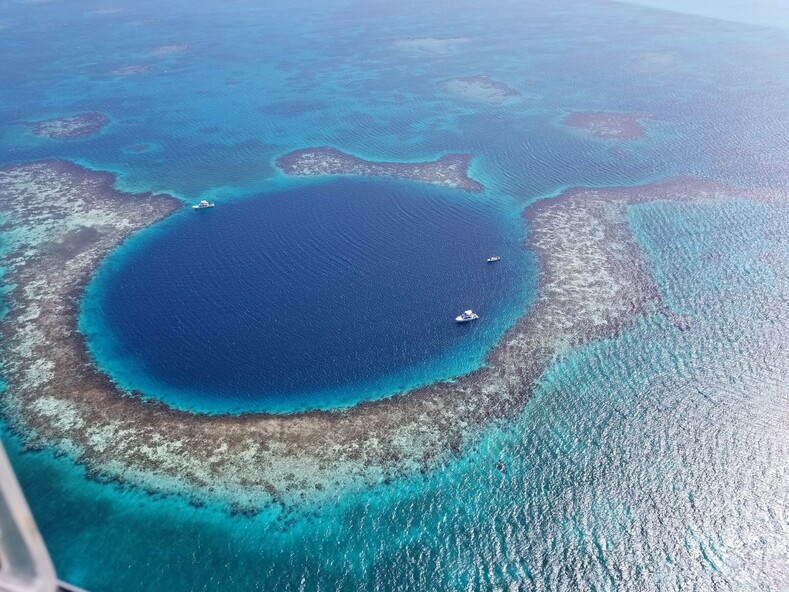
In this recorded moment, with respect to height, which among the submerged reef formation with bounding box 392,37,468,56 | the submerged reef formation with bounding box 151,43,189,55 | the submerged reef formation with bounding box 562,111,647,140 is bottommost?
the submerged reef formation with bounding box 562,111,647,140

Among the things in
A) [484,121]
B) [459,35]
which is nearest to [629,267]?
[484,121]

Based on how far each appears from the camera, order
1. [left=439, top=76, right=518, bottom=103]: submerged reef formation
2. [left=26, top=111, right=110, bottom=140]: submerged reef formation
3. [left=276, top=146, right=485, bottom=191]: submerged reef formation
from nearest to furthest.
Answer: [left=276, top=146, right=485, bottom=191]: submerged reef formation
[left=26, top=111, right=110, bottom=140]: submerged reef formation
[left=439, top=76, right=518, bottom=103]: submerged reef formation

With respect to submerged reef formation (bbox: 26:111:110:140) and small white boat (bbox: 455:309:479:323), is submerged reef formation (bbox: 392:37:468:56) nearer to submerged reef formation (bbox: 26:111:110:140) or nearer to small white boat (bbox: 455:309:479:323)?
submerged reef formation (bbox: 26:111:110:140)

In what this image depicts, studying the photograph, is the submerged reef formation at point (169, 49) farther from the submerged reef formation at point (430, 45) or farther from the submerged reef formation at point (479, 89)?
the submerged reef formation at point (479, 89)

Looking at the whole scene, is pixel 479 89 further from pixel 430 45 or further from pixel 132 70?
pixel 132 70

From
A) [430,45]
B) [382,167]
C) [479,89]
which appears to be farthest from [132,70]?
[479,89]

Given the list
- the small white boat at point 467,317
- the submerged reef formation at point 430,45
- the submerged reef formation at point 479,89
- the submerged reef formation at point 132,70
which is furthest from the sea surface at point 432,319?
the submerged reef formation at point 430,45

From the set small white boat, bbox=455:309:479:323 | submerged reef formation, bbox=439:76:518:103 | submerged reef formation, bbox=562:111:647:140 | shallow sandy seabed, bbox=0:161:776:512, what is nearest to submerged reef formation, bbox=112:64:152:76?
shallow sandy seabed, bbox=0:161:776:512

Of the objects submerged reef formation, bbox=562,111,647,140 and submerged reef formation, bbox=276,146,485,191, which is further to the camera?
submerged reef formation, bbox=562,111,647,140
